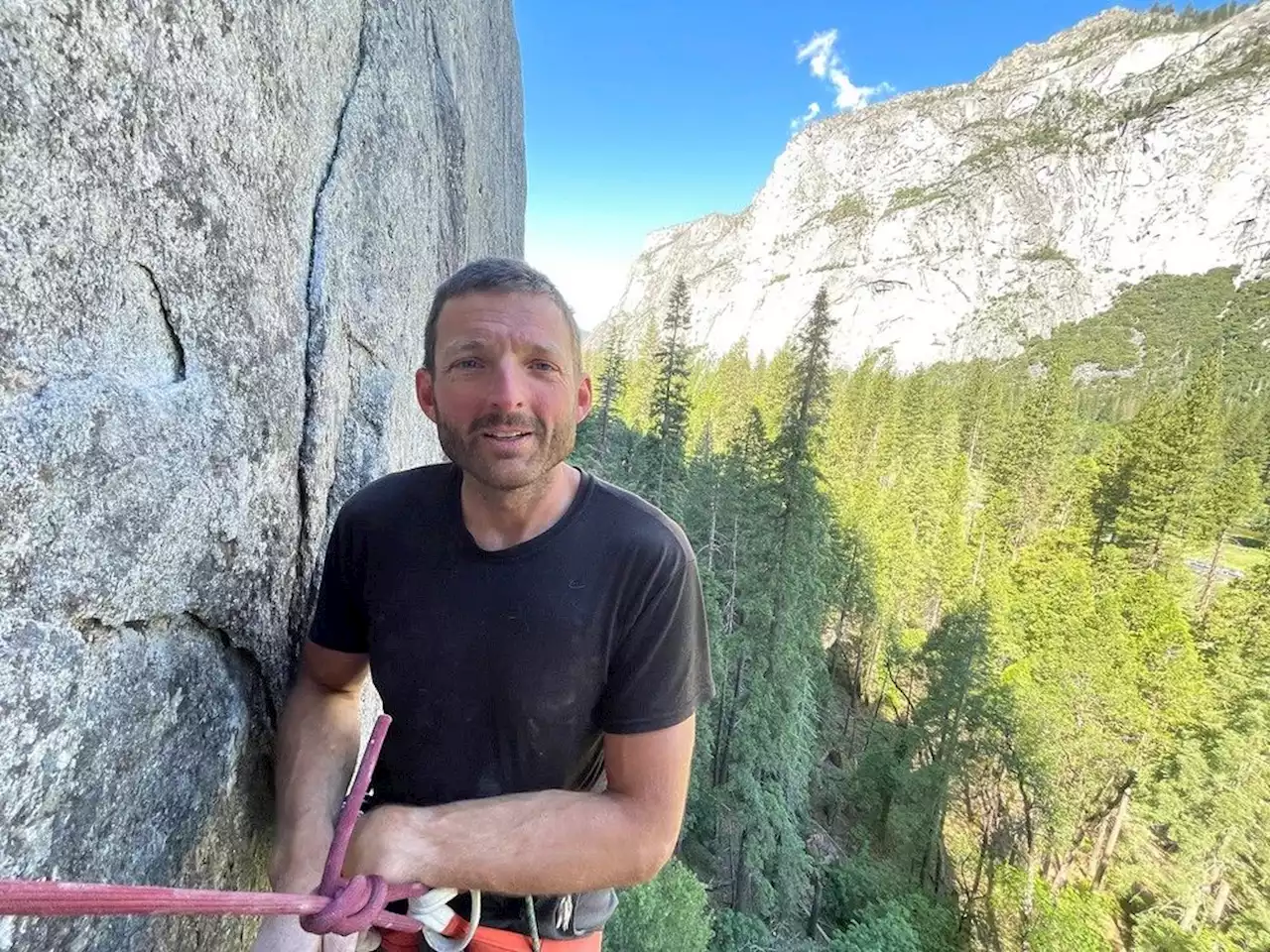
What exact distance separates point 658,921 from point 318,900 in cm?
1156

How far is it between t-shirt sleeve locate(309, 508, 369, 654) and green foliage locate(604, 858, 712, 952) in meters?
Answer: 10.4

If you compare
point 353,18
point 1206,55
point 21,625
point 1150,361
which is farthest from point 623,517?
point 1206,55

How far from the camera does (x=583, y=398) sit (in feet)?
6.91

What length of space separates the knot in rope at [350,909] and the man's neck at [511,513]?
832 mm

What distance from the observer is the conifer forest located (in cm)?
1773

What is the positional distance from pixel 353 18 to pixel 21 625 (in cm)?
247

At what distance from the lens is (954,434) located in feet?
138

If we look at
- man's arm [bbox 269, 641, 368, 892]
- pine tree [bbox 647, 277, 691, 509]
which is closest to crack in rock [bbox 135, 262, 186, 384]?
man's arm [bbox 269, 641, 368, 892]

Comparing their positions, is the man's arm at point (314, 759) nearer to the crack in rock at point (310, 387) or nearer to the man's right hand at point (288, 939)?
the man's right hand at point (288, 939)

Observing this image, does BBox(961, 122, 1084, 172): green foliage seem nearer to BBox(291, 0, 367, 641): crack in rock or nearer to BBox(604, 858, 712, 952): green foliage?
BBox(604, 858, 712, 952): green foliage

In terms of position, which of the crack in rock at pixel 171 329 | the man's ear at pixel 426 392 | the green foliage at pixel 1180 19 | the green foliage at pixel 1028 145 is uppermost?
the green foliage at pixel 1180 19

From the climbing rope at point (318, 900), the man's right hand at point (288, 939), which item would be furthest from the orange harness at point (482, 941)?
the man's right hand at point (288, 939)

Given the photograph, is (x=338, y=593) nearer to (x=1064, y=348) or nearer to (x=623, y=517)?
(x=623, y=517)

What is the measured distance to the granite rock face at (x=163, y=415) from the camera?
1.26m
